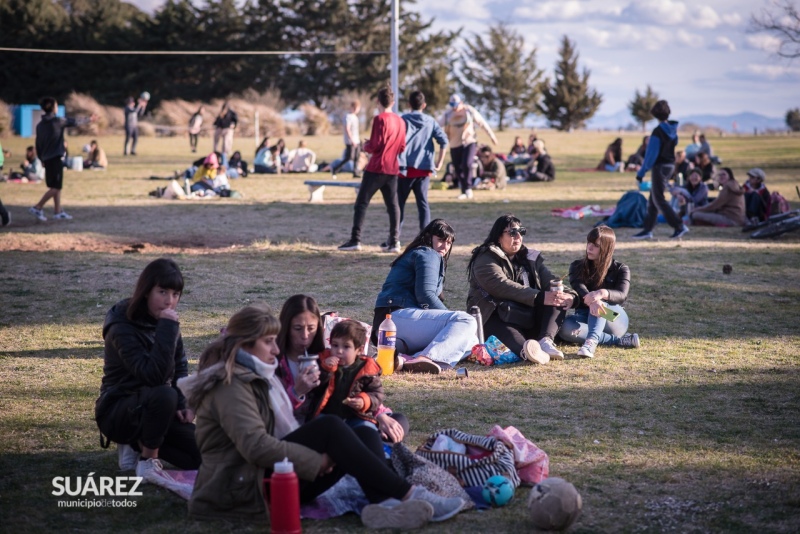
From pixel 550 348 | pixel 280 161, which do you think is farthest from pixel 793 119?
pixel 550 348

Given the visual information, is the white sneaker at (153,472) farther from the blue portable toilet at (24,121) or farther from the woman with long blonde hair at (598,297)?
the blue portable toilet at (24,121)

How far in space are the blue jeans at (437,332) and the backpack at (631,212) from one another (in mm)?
8891

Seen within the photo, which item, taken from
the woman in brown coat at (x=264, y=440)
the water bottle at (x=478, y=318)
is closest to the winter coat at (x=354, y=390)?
the woman in brown coat at (x=264, y=440)

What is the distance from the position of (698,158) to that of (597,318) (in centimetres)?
1560

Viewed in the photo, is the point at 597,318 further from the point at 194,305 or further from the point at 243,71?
the point at 243,71

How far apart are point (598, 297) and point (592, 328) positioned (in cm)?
38

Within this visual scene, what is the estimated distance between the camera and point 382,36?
64.2 m

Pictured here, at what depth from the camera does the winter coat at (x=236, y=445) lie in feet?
13.3

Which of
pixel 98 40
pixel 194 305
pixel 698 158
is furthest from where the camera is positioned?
pixel 98 40

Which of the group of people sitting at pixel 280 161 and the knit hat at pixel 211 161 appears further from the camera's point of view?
the group of people sitting at pixel 280 161

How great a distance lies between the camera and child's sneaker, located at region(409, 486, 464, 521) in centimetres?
419

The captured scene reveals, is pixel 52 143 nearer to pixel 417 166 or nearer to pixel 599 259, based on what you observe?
pixel 417 166

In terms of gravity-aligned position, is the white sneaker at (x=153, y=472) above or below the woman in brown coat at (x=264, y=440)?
below

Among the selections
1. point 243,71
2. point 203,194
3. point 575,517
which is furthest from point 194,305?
point 243,71
